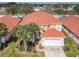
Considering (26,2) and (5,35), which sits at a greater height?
(26,2)

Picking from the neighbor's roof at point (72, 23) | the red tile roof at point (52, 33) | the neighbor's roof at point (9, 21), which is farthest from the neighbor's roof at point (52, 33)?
the neighbor's roof at point (9, 21)

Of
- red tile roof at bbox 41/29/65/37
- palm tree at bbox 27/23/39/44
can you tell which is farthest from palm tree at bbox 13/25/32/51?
red tile roof at bbox 41/29/65/37

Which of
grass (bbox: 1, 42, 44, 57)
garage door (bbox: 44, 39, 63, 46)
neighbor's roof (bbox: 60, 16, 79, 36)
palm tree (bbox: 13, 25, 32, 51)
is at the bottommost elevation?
grass (bbox: 1, 42, 44, 57)

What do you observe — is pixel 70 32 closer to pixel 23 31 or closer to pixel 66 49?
pixel 66 49

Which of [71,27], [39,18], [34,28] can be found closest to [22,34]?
[34,28]

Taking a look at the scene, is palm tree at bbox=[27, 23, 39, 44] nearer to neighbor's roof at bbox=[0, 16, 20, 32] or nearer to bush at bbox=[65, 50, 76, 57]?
neighbor's roof at bbox=[0, 16, 20, 32]

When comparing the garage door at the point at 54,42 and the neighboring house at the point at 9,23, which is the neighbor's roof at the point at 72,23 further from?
the neighboring house at the point at 9,23

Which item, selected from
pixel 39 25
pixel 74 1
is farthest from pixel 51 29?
pixel 74 1

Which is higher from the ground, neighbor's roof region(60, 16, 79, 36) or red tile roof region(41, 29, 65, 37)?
neighbor's roof region(60, 16, 79, 36)
